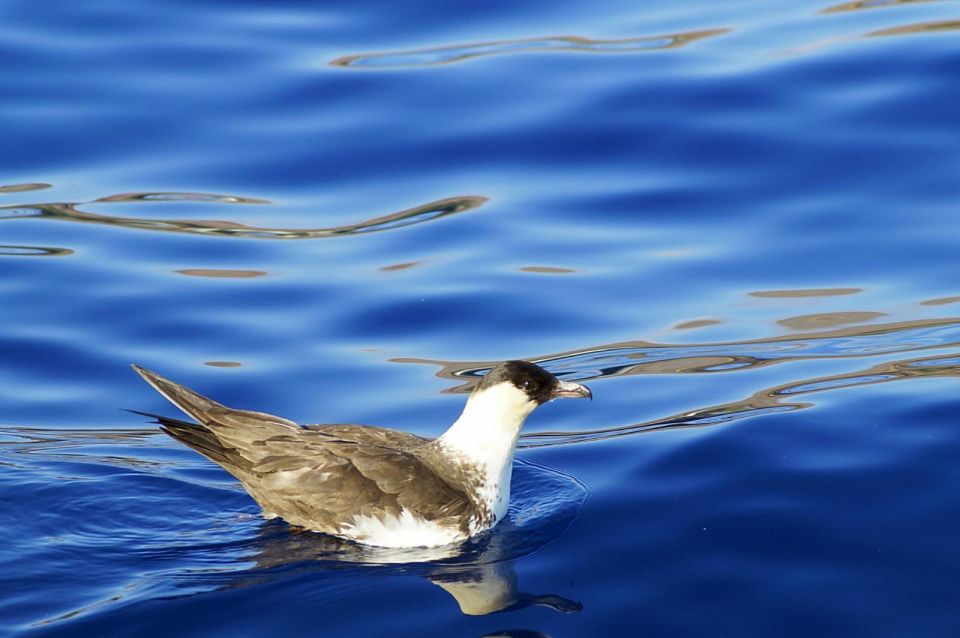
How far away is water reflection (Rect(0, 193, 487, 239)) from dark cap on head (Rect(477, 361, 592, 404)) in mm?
4233

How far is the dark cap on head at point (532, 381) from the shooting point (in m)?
8.52

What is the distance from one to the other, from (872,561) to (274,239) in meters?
6.48

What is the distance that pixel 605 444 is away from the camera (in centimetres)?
926

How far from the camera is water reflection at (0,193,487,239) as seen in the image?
12.6 metres

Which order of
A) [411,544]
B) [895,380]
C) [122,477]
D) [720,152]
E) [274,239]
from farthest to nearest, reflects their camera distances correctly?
[720,152] < [274,239] < [895,380] < [122,477] < [411,544]

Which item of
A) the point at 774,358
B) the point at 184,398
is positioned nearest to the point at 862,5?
the point at 774,358

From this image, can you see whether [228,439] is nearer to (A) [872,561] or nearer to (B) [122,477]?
(B) [122,477]

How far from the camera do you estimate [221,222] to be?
12.8 meters

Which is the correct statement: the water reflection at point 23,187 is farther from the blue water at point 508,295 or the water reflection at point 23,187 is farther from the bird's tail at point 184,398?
the bird's tail at point 184,398

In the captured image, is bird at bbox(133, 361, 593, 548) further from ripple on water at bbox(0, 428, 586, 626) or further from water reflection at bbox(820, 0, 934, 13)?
water reflection at bbox(820, 0, 934, 13)

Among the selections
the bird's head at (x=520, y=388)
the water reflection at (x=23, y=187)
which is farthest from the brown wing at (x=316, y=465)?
the water reflection at (x=23, y=187)

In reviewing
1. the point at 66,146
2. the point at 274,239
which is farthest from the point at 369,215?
the point at 66,146

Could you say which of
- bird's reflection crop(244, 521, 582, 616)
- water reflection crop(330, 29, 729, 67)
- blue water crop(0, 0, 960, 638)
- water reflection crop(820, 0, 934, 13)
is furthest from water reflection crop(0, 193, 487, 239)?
water reflection crop(820, 0, 934, 13)

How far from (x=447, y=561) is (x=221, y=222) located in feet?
18.4
